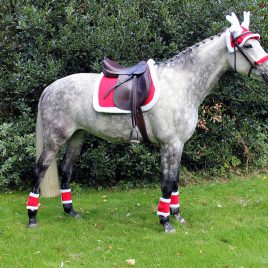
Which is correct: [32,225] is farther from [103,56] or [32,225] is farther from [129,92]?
[103,56]

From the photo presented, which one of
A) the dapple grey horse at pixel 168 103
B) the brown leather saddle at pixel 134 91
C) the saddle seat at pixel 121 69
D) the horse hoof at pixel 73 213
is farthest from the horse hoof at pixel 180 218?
the saddle seat at pixel 121 69

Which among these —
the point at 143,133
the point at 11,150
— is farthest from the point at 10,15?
the point at 143,133

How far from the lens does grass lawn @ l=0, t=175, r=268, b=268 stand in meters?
4.48

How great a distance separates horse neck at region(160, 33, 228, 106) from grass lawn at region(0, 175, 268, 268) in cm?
165

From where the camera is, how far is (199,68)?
4.94 m

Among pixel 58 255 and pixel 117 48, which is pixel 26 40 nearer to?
pixel 117 48

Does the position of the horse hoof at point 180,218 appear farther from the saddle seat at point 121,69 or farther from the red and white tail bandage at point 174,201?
the saddle seat at point 121,69

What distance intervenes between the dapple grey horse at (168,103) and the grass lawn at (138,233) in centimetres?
34

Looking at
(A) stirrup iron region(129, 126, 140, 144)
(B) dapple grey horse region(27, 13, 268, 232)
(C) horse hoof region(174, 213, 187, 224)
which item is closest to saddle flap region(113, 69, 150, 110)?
(B) dapple grey horse region(27, 13, 268, 232)

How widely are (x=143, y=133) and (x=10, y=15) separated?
375 cm

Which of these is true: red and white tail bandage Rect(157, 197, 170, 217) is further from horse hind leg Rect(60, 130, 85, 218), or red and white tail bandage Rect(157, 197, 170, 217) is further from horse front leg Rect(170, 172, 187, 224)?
horse hind leg Rect(60, 130, 85, 218)

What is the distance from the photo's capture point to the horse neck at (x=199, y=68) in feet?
16.0

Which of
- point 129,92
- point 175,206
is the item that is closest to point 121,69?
point 129,92

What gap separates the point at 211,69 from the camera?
4.93m
